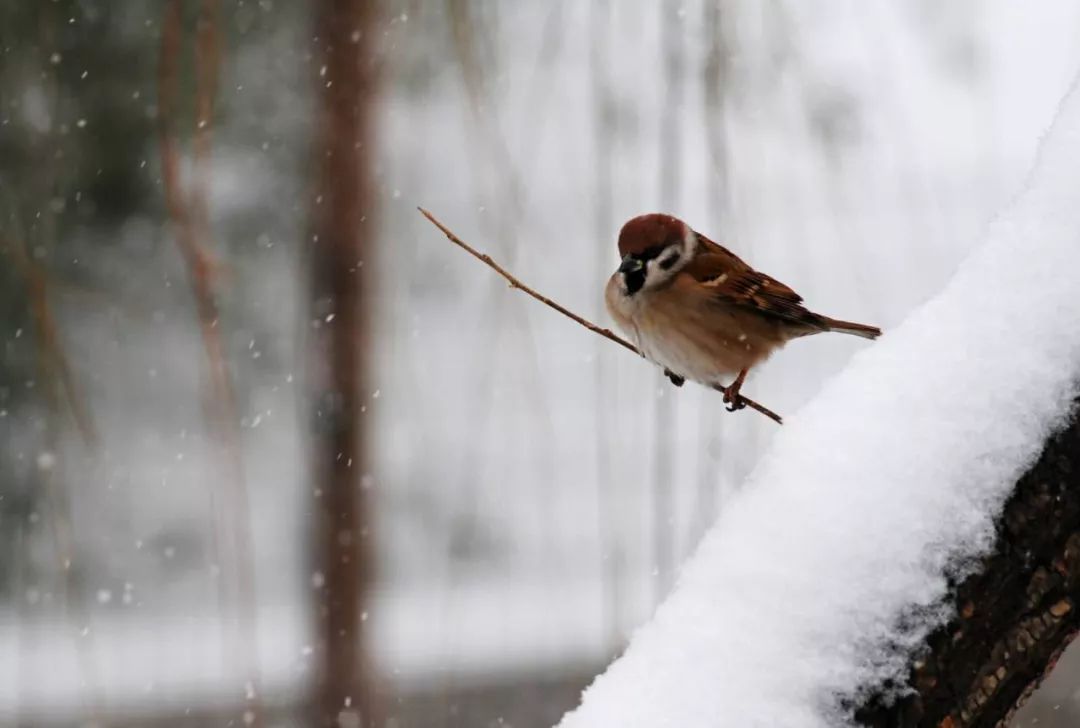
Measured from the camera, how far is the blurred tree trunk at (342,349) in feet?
10.9

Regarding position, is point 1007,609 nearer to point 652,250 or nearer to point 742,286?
point 652,250

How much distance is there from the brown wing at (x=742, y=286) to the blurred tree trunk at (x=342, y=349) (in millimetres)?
1079

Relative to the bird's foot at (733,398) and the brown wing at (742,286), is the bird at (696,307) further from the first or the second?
the bird's foot at (733,398)

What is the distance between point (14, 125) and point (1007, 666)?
335 cm

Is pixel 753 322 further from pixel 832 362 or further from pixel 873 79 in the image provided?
pixel 832 362

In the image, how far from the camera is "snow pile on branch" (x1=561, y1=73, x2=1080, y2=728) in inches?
32.5

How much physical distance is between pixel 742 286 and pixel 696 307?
0.22 meters

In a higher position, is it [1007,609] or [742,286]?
[742,286]

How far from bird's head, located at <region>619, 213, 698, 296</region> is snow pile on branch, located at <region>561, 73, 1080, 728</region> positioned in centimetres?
153

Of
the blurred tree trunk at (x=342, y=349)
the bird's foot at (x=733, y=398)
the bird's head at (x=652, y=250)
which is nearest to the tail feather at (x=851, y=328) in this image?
the bird's foot at (x=733, y=398)

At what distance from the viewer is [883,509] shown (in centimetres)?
85

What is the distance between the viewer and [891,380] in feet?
2.99

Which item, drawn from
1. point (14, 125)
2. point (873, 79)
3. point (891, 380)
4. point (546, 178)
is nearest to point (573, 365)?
point (546, 178)

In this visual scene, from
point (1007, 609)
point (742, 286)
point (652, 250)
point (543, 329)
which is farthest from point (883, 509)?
point (543, 329)
